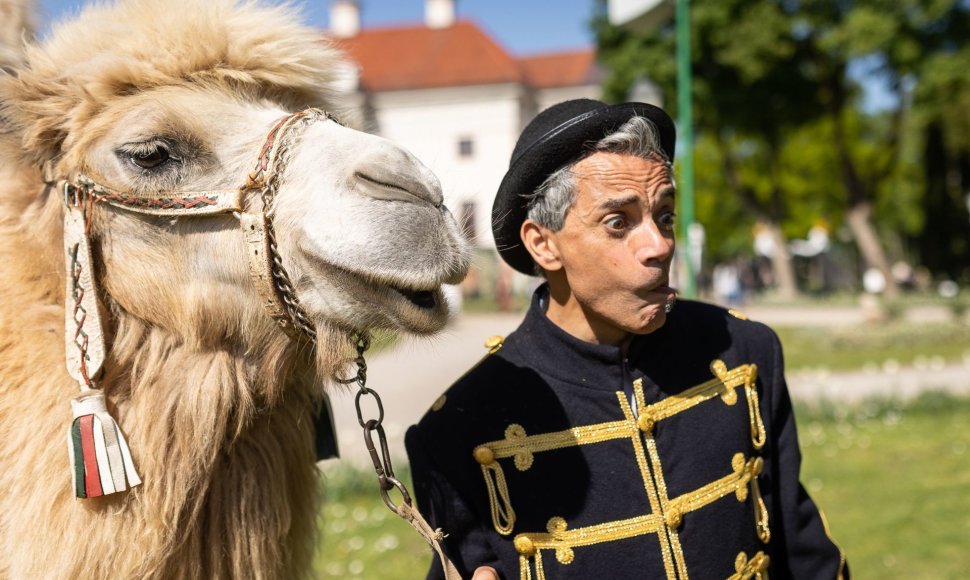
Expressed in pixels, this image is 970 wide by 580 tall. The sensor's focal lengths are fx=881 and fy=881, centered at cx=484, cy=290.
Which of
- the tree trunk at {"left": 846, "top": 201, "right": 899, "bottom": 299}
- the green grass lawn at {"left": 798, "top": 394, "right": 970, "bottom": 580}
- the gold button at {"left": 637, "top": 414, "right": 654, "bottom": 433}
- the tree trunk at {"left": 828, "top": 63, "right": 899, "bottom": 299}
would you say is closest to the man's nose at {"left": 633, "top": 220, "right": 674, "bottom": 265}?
the gold button at {"left": 637, "top": 414, "right": 654, "bottom": 433}

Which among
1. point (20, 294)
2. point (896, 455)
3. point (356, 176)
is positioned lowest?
point (896, 455)

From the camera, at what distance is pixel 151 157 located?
6.81 ft

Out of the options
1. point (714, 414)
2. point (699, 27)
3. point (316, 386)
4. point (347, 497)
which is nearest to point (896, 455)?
point (347, 497)

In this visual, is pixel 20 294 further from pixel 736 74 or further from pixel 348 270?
pixel 736 74

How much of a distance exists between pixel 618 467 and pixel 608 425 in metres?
0.11

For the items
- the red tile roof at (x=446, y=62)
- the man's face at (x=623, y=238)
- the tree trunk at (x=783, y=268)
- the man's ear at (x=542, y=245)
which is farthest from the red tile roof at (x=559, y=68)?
the man's face at (x=623, y=238)

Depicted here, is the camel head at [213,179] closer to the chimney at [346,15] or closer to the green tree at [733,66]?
the green tree at [733,66]

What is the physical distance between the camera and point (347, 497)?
7.34 metres

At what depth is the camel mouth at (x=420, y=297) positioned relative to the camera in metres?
1.97

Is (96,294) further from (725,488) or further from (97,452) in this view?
(725,488)

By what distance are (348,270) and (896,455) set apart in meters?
7.16

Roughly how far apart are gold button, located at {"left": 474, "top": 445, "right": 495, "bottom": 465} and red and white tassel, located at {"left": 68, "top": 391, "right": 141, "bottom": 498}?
80 cm

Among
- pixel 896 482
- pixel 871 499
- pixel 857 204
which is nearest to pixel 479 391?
pixel 871 499

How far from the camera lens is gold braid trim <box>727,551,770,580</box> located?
2.23 meters
